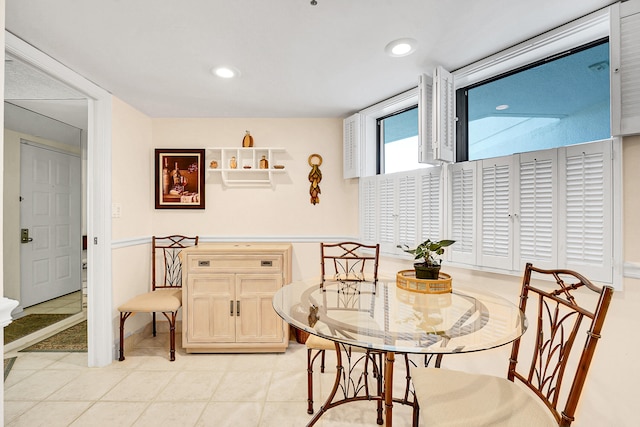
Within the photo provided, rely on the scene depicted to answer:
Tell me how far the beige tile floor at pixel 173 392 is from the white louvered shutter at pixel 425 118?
5.48 feet

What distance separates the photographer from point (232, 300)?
2.67 meters

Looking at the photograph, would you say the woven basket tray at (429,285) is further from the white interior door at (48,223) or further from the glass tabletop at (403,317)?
the white interior door at (48,223)

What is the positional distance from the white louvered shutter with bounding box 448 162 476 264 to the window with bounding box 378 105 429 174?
0.49 metres

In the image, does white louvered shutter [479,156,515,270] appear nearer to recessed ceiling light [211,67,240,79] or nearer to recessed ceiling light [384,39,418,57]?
recessed ceiling light [384,39,418,57]

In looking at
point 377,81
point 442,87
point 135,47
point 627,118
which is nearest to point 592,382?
point 627,118

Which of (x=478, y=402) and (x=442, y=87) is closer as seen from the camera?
(x=478, y=402)

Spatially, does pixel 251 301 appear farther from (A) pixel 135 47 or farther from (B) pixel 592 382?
(B) pixel 592 382

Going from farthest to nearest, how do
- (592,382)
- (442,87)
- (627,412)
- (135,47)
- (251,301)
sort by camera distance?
1. (251,301)
2. (442,87)
3. (135,47)
4. (592,382)
5. (627,412)

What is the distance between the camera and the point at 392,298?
1.62m

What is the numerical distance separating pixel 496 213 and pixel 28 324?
15.2 feet

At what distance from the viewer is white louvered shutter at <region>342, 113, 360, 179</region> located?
297cm

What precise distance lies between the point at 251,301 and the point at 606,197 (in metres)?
2.48

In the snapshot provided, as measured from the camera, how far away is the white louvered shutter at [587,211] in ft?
5.03

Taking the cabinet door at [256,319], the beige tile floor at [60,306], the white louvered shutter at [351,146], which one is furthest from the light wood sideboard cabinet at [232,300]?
the beige tile floor at [60,306]
